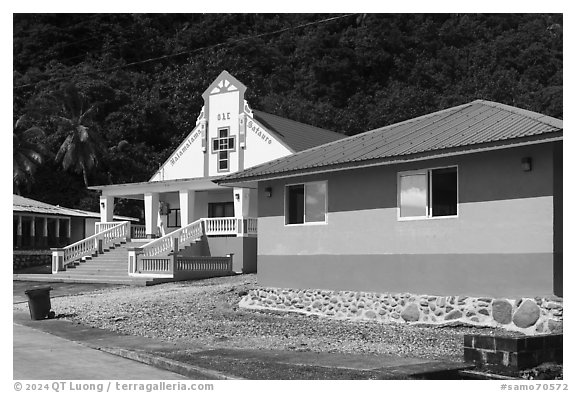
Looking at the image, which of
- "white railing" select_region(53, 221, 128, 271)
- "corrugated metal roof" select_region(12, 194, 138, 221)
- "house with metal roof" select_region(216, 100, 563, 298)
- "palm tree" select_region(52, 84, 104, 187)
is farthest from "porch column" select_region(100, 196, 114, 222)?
"house with metal roof" select_region(216, 100, 563, 298)

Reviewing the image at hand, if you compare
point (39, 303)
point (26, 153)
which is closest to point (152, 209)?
point (39, 303)

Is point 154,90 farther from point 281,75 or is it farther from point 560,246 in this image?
point 560,246

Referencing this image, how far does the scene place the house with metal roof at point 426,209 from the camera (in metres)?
15.0

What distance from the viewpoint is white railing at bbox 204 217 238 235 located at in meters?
32.1

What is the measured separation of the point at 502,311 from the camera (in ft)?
50.2

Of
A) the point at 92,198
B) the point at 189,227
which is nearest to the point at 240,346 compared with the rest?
the point at 189,227

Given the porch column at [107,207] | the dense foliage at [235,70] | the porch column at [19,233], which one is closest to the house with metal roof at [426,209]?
the porch column at [107,207]

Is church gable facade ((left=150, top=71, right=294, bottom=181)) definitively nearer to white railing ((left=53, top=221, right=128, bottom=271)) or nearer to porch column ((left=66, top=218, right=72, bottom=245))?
white railing ((left=53, top=221, right=128, bottom=271))

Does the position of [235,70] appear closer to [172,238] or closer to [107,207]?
[107,207]

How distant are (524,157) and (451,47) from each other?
44629mm

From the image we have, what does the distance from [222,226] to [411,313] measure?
1651cm

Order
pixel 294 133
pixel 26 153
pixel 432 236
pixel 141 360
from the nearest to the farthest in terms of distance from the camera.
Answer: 1. pixel 141 360
2. pixel 432 236
3. pixel 294 133
4. pixel 26 153

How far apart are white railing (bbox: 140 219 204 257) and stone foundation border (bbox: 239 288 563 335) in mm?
10547

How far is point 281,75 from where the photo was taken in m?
61.5
